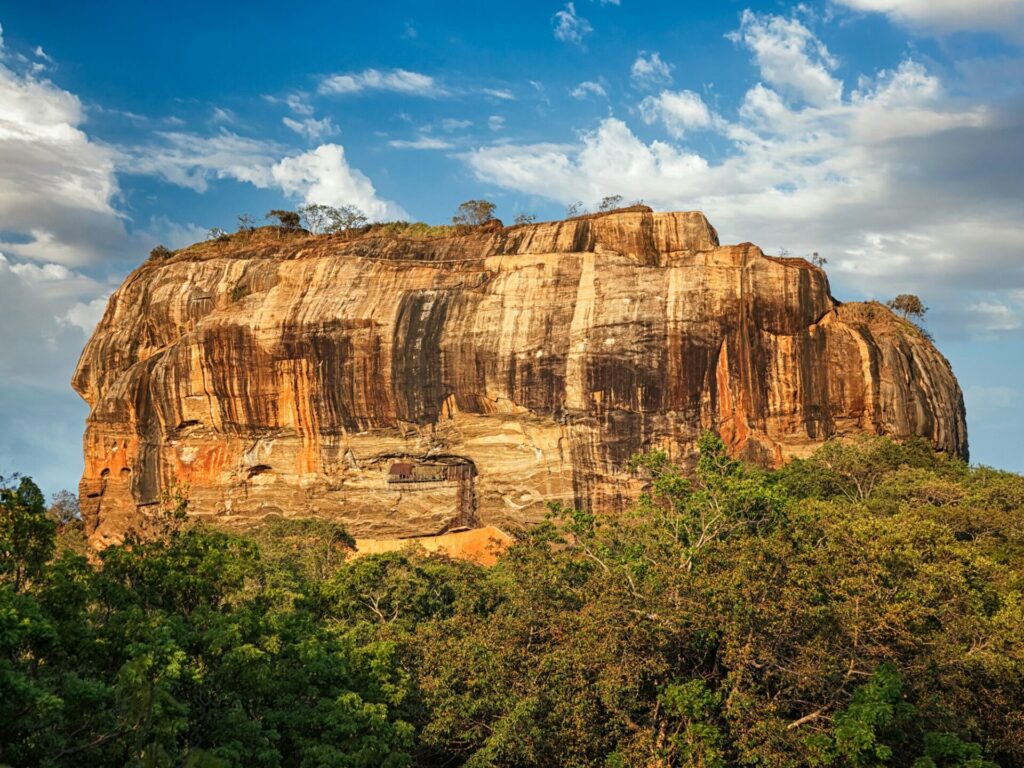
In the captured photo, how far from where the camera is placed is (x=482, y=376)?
128 ft

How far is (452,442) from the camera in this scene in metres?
39.6

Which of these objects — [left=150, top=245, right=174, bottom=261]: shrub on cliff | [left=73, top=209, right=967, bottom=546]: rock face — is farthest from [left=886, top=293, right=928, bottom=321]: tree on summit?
[left=150, top=245, right=174, bottom=261]: shrub on cliff

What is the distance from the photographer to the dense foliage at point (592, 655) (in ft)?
43.9

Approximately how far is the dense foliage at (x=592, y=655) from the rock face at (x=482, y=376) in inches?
626

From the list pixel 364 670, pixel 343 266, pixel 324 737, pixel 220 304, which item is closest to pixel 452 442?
pixel 343 266

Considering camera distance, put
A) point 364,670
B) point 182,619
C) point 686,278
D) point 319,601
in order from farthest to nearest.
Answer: point 686,278 → point 319,601 → point 364,670 → point 182,619

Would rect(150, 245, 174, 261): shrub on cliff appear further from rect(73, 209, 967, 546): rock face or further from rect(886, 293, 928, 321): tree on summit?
rect(886, 293, 928, 321): tree on summit

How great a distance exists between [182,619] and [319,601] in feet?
20.1

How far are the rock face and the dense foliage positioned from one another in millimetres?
15891

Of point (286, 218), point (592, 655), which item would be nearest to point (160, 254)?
point (286, 218)

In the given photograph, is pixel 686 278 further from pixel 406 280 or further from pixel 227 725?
pixel 227 725

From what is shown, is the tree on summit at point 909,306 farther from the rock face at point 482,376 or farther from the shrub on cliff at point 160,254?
the shrub on cliff at point 160,254

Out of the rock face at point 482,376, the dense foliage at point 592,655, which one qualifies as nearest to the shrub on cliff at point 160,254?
the rock face at point 482,376

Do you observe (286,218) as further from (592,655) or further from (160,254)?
(592,655)
